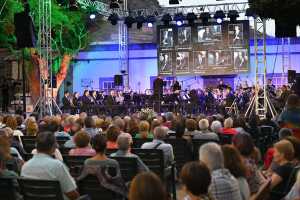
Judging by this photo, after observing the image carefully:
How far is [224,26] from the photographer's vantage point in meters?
25.3

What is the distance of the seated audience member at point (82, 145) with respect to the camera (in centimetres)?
631

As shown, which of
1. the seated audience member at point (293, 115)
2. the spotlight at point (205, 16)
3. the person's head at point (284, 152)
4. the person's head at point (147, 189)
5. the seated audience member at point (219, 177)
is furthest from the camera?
the spotlight at point (205, 16)

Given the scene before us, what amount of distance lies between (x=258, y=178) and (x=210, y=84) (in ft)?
72.4

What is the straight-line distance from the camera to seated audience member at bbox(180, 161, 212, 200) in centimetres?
337

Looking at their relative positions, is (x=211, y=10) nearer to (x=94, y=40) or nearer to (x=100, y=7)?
(x=100, y=7)

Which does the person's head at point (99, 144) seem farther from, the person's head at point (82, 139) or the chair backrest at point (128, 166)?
the person's head at point (82, 139)

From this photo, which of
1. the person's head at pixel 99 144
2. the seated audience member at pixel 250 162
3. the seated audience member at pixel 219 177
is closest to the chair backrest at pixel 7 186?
the person's head at pixel 99 144

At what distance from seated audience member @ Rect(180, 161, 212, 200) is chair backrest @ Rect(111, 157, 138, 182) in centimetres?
263

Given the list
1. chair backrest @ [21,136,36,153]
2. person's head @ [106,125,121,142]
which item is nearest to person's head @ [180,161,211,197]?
person's head @ [106,125,121,142]

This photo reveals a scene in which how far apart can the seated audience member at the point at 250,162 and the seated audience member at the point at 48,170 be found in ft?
5.27

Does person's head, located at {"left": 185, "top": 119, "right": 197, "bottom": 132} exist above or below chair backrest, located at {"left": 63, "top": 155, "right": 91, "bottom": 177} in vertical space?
above

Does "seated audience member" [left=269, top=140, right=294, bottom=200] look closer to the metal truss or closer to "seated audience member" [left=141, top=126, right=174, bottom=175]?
"seated audience member" [left=141, top=126, right=174, bottom=175]

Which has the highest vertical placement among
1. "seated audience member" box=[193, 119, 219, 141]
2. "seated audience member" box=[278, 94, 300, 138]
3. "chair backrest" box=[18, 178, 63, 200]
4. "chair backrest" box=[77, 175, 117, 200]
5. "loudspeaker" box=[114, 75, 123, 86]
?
"loudspeaker" box=[114, 75, 123, 86]

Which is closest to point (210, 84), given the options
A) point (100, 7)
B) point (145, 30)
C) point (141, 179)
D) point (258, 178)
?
point (145, 30)
